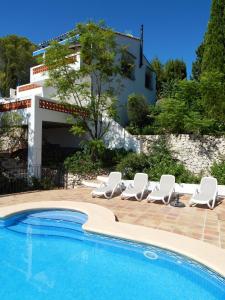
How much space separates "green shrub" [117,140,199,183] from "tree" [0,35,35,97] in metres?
24.5

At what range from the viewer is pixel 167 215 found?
32.3ft

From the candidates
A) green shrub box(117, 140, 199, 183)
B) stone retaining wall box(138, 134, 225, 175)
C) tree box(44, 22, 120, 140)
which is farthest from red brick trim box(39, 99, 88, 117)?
stone retaining wall box(138, 134, 225, 175)

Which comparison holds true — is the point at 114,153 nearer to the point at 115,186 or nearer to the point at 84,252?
the point at 115,186

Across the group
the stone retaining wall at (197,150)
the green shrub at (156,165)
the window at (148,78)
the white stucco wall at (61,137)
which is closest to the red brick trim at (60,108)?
the white stucco wall at (61,137)

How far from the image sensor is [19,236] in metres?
8.97

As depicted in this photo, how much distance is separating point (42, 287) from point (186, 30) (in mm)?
15758

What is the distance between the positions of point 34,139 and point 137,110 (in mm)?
7454

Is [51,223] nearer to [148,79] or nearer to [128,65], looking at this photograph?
[128,65]

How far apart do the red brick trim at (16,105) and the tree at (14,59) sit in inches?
702

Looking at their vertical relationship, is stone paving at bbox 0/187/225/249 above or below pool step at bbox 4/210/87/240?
above

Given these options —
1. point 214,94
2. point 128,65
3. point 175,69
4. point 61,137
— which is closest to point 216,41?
point 214,94

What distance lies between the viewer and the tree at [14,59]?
3472cm

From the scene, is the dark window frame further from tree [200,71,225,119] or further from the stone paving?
the stone paving

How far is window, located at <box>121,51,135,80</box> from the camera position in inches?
826
